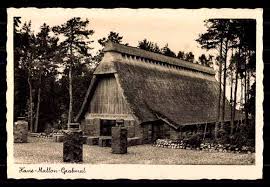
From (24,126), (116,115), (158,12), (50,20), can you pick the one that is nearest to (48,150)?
(24,126)

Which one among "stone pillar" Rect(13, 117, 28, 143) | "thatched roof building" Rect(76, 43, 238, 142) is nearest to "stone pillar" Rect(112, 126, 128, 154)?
"thatched roof building" Rect(76, 43, 238, 142)

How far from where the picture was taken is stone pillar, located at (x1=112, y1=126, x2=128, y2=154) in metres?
12.8

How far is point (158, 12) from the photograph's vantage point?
10938 millimetres

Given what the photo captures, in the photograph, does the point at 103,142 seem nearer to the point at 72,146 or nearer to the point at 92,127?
the point at 92,127

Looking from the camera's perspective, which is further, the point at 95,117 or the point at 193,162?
the point at 95,117

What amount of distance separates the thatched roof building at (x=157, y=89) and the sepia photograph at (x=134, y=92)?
0.12 ft

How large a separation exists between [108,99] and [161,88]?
1828 mm

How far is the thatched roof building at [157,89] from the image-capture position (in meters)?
14.6

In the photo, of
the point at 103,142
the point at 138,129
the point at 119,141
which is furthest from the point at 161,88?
the point at 119,141

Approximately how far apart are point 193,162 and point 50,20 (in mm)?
5008

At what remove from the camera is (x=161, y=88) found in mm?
15367

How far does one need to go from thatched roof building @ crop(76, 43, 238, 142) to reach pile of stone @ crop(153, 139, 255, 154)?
3.31 feet

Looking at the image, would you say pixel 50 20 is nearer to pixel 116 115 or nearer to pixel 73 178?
pixel 73 178

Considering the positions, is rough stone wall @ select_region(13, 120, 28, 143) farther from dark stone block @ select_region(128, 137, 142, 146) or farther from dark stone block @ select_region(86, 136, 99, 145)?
dark stone block @ select_region(128, 137, 142, 146)
